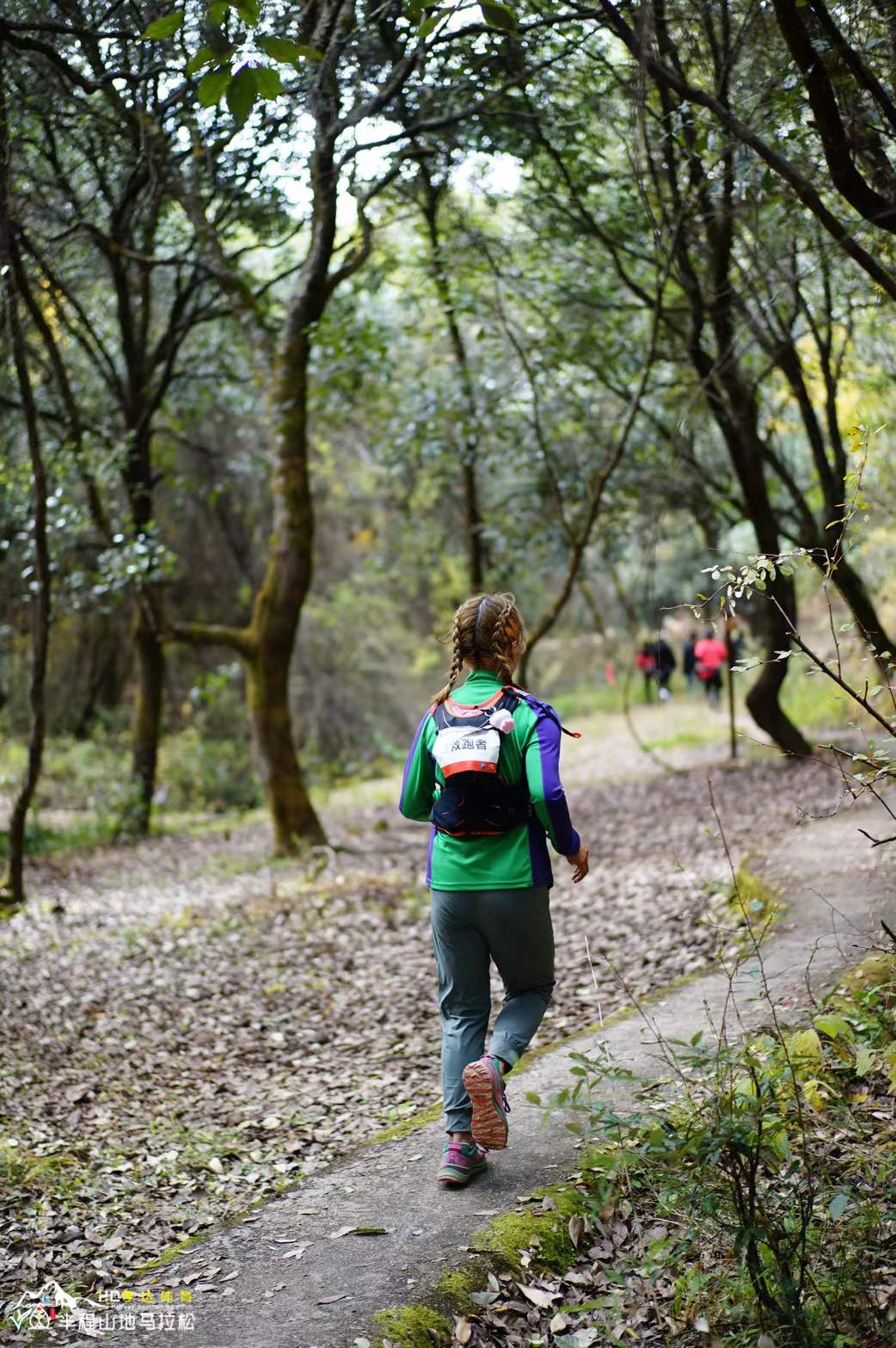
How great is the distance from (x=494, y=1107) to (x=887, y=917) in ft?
8.15

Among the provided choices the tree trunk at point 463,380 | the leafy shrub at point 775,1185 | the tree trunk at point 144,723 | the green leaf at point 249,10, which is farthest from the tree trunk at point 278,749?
the green leaf at point 249,10

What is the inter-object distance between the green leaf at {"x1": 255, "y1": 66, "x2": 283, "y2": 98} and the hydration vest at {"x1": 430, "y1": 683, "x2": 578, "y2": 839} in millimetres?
1991

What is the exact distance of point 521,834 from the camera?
12.3 ft

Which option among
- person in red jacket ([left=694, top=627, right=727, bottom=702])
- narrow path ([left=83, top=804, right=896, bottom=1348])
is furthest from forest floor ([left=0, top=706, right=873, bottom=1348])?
person in red jacket ([left=694, top=627, right=727, bottom=702])

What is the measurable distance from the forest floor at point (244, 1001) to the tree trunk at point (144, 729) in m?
2.31

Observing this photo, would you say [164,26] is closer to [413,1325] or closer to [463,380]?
[413,1325]

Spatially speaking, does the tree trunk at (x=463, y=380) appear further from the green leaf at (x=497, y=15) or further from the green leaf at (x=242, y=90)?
the green leaf at (x=242, y=90)

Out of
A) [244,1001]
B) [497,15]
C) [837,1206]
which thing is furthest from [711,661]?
[837,1206]

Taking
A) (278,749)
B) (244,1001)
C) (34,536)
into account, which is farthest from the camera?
(278,749)

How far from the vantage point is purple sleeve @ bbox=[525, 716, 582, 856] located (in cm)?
362

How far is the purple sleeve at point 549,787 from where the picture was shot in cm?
362

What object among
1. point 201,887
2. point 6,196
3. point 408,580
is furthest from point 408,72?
point 408,580

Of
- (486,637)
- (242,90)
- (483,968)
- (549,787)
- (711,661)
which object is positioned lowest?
(483,968)

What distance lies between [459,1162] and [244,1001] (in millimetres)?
3374
